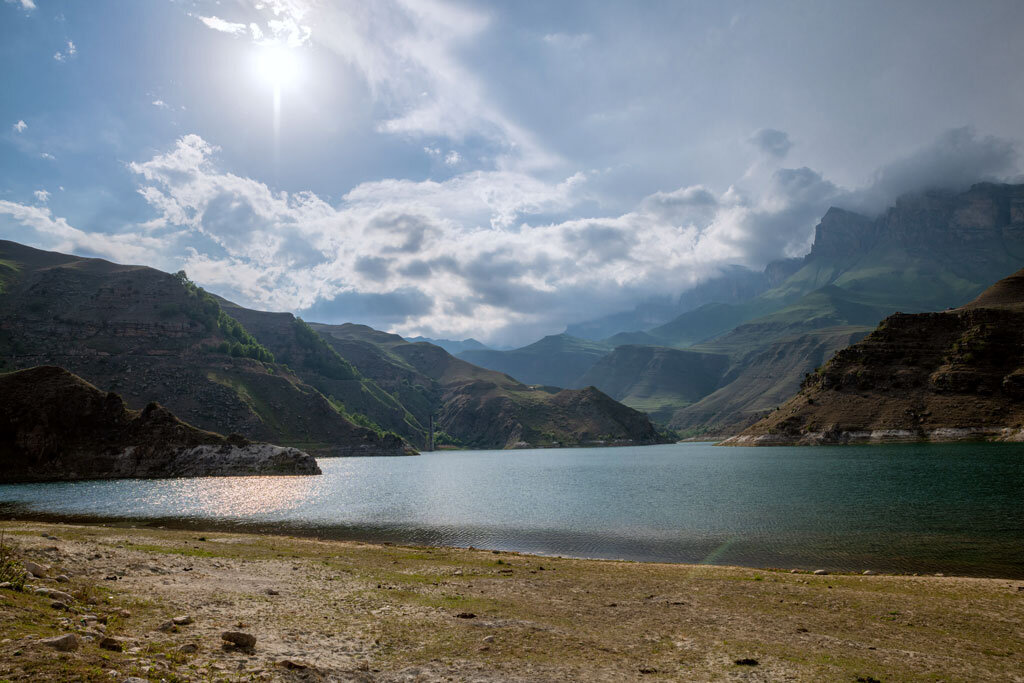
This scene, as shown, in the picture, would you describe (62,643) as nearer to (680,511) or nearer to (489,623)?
(489,623)

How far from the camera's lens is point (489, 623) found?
1903 centimetres

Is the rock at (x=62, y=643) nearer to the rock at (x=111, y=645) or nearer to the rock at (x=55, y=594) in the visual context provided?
the rock at (x=111, y=645)

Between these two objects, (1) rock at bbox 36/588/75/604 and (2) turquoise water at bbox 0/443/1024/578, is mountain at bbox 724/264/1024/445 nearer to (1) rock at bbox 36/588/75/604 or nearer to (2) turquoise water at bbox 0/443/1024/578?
(2) turquoise water at bbox 0/443/1024/578

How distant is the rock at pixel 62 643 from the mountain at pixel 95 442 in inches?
5804

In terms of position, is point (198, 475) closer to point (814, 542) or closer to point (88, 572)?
point (88, 572)

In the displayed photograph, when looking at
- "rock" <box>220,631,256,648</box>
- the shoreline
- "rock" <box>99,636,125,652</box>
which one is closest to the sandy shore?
"rock" <box>99,636,125,652</box>

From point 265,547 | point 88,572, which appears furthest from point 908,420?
point 88,572

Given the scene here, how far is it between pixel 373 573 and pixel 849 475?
94660mm

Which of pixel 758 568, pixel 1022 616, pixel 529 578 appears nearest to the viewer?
pixel 1022 616

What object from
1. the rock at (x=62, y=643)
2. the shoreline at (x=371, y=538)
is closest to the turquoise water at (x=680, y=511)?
the shoreline at (x=371, y=538)

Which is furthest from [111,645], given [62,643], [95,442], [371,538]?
[95,442]

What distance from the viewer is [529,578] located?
30.6 meters

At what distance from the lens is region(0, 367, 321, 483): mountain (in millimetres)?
124375

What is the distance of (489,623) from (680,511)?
168 ft
